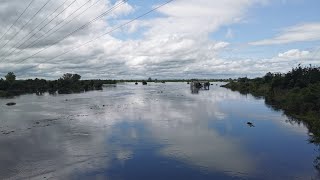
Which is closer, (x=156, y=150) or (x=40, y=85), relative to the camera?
(x=156, y=150)

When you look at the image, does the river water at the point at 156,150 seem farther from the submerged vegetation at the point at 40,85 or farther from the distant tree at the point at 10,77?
the distant tree at the point at 10,77

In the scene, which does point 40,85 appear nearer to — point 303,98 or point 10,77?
point 10,77

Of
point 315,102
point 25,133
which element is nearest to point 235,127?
point 315,102

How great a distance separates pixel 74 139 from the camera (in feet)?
107

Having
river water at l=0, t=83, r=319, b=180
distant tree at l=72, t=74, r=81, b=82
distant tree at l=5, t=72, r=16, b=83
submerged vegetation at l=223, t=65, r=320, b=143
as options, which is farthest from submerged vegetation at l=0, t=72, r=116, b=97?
river water at l=0, t=83, r=319, b=180

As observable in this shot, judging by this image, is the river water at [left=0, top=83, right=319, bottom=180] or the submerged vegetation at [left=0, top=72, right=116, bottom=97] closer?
the river water at [left=0, top=83, right=319, bottom=180]

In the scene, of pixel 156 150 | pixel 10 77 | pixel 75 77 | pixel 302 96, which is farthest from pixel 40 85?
pixel 156 150

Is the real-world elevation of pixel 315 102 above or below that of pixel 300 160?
above

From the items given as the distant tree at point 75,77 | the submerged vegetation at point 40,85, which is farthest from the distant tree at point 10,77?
the distant tree at point 75,77

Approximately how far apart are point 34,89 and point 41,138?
134659mm

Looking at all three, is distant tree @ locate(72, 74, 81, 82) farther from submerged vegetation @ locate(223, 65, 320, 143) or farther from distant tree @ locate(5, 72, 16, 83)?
submerged vegetation @ locate(223, 65, 320, 143)

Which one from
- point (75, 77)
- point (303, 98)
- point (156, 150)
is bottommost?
point (156, 150)

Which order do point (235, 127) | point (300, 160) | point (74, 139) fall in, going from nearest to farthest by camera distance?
point (300, 160) < point (74, 139) < point (235, 127)

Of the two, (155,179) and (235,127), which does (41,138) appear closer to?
(155,179)
